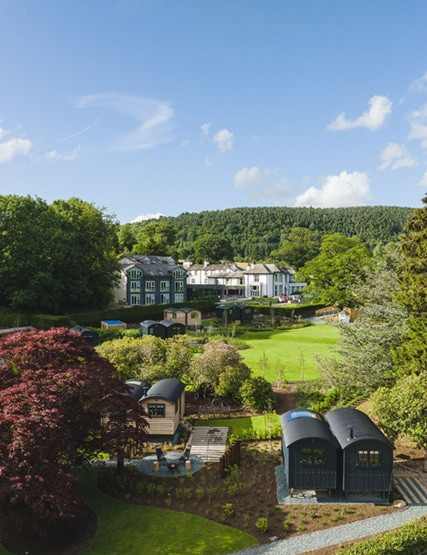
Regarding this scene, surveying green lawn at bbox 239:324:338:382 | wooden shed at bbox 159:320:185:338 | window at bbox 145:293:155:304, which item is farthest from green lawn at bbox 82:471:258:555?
window at bbox 145:293:155:304

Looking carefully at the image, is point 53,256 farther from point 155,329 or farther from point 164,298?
point 164,298

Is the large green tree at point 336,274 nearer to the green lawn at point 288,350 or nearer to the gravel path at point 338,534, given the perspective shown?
the green lawn at point 288,350

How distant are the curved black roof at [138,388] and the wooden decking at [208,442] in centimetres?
371

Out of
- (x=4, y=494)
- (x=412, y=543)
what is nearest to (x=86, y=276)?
(x=4, y=494)

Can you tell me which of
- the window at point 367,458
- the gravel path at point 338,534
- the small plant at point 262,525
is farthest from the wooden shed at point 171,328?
the gravel path at point 338,534

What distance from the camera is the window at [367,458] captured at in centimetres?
1766

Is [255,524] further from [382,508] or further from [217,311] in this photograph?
[217,311]

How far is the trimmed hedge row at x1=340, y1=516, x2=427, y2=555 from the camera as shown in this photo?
13.1 m

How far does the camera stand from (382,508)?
1698cm

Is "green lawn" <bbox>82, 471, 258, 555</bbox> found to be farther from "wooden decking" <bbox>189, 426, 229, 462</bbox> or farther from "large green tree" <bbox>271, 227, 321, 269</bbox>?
"large green tree" <bbox>271, 227, 321, 269</bbox>

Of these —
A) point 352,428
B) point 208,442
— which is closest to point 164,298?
point 208,442

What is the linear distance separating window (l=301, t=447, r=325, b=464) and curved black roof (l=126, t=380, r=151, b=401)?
34.3 feet

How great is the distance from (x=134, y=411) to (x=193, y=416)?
372 inches

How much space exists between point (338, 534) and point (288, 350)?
29511 millimetres
